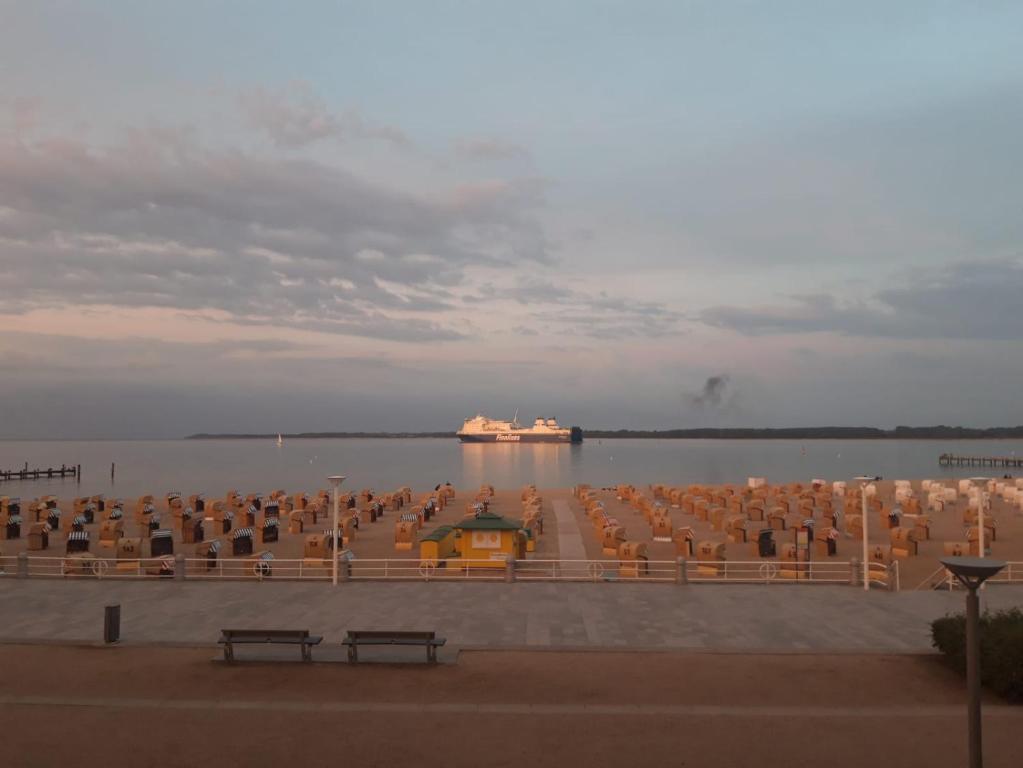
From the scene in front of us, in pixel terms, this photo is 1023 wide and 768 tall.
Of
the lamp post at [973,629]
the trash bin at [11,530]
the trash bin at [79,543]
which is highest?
the lamp post at [973,629]

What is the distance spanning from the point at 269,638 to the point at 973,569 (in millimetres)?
8695

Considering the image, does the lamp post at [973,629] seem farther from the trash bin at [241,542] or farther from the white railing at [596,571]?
the trash bin at [241,542]

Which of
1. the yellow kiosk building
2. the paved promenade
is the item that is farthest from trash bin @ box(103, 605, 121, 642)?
the yellow kiosk building

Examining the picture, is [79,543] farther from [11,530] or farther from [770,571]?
[770,571]

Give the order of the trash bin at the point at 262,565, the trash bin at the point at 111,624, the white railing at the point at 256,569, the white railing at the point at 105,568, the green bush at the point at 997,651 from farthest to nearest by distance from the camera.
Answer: the trash bin at the point at 262,565, the white railing at the point at 256,569, the white railing at the point at 105,568, the trash bin at the point at 111,624, the green bush at the point at 997,651

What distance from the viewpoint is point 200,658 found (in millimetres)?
10289

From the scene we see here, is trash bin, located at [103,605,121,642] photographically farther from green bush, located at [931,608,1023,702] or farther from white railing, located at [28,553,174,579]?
green bush, located at [931,608,1023,702]

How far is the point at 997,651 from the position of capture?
8.82 meters

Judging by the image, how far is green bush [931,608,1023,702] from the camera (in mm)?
8672

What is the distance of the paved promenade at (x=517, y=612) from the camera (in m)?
11.3

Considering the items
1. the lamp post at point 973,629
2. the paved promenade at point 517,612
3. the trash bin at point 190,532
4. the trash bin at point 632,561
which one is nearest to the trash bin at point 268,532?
the trash bin at point 190,532

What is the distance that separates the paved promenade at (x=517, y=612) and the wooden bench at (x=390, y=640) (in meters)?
0.81

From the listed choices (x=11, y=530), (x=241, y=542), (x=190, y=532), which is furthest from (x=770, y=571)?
(x=11, y=530)

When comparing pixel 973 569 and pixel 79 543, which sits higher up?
pixel 973 569
